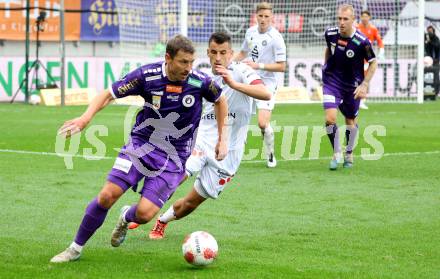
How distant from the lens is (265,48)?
1603cm

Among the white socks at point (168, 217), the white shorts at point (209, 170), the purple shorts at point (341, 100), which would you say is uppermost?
→ the purple shorts at point (341, 100)

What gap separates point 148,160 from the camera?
27.1 ft

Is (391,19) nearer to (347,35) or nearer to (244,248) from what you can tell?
(347,35)

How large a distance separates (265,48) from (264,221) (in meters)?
6.48

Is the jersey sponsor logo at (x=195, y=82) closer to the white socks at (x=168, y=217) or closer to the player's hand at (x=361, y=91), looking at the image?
the white socks at (x=168, y=217)

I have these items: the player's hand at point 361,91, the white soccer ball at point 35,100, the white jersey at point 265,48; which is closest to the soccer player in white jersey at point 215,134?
the player's hand at point 361,91

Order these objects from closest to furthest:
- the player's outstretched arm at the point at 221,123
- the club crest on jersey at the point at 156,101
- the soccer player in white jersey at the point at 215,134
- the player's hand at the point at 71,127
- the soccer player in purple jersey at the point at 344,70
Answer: the player's hand at the point at 71,127 < the club crest on jersey at the point at 156,101 < the player's outstretched arm at the point at 221,123 < the soccer player in white jersey at the point at 215,134 < the soccer player in purple jersey at the point at 344,70

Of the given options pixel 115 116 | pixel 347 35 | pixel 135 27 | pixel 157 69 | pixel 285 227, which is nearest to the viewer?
pixel 157 69

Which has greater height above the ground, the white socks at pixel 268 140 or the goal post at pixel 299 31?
the goal post at pixel 299 31

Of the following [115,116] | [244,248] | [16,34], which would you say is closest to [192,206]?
[244,248]

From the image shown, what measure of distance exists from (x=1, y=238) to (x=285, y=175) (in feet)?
18.9

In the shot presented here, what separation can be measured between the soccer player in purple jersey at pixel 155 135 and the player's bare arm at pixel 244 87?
0.25 metres

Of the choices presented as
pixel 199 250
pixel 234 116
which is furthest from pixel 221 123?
pixel 234 116

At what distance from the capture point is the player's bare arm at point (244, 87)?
8656 millimetres
